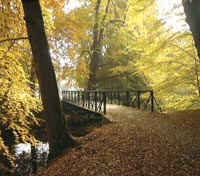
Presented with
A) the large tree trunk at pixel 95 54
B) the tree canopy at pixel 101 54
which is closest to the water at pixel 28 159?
the tree canopy at pixel 101 54

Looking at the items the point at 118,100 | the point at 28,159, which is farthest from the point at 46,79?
the point at 118,100

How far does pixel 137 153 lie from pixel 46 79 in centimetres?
334

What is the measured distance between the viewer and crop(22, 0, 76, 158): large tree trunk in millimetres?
7711

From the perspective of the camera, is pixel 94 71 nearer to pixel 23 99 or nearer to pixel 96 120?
pixel 96 120

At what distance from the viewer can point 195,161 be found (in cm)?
555

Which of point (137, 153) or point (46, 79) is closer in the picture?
point (137, 153)

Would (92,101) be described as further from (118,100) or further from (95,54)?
(95,54)

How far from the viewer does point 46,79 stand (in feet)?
26.1

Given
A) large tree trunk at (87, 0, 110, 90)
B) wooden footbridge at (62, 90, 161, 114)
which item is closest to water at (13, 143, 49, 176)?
wooden footbridge at (62, 90, 161, 114)

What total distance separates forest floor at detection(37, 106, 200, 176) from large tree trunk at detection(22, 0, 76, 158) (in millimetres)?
459

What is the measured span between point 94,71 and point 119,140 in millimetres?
14670

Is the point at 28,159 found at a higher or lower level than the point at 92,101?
lower

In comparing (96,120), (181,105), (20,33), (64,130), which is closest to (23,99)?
(64,130)

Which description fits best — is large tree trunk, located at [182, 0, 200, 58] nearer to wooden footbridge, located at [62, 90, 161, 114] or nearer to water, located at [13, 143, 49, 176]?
wooden footbridge, located at [62, 90, 161, 114]
